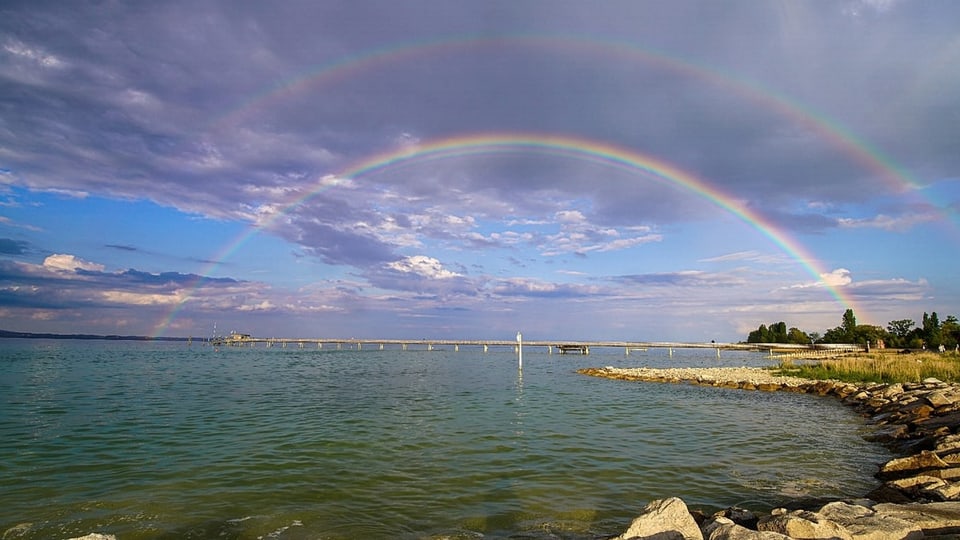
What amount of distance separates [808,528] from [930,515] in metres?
2.10

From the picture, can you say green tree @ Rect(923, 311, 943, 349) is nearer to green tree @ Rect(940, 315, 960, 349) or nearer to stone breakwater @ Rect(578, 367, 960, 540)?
green tree @ Rect(940, 315, 960, 349)

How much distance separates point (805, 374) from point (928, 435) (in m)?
31.5

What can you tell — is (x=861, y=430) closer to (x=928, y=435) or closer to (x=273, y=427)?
(x=928, y=435)

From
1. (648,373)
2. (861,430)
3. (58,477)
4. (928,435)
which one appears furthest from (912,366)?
(58,477)

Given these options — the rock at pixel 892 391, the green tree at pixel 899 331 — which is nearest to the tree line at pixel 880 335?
the green tree at pixel 899 331

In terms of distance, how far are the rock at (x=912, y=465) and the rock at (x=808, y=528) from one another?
714cm

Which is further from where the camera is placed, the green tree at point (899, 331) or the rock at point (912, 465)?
the green tree at point (899, 331)

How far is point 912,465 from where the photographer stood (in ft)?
40.9

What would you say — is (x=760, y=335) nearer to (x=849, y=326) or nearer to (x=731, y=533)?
(x=849, y=326)

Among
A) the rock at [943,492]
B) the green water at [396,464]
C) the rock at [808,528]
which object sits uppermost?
the rock at [808,528]

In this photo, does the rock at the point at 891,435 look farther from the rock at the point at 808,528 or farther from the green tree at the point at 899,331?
the green tree at the point at 899,331

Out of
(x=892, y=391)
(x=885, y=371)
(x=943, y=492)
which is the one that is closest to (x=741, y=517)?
(x=943, y=492)

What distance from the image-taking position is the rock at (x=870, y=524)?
22.6 ft

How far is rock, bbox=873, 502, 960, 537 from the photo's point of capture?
278 inches
